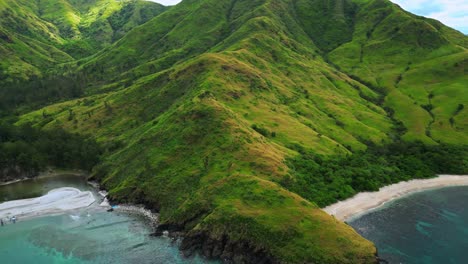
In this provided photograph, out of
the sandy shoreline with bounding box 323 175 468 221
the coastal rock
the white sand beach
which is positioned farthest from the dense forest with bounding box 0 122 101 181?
the sandy shoreline with bounding box 323 175 468 221

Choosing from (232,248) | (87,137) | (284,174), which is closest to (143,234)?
(232,248)

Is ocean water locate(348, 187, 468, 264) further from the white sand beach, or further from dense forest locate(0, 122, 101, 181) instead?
dense forest locate(0, 122, 101, 181)

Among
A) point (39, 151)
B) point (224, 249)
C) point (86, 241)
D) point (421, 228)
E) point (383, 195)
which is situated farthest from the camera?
point (39, 151)

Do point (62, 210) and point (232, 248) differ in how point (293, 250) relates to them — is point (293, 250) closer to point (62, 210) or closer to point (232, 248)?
point (232, 248)

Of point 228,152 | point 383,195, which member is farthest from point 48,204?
point 383,195

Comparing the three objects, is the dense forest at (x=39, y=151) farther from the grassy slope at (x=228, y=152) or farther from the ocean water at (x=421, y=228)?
the ocean water at (x=421, y=228)

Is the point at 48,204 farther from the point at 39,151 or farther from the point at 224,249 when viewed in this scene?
the point at 224,249
